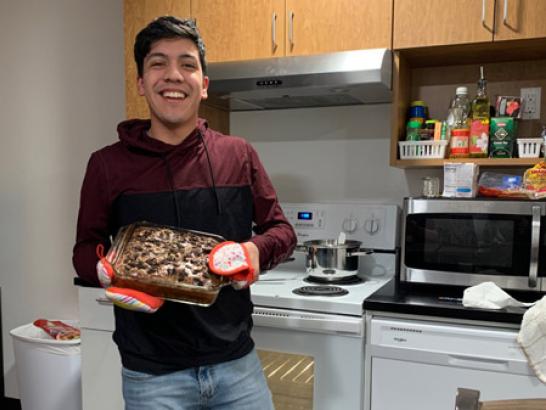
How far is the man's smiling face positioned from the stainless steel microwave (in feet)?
3.09

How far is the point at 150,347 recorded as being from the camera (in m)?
1.12

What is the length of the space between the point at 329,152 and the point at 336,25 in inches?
23.9

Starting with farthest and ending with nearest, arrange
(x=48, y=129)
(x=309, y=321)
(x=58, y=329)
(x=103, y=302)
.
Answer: (x=48, y=129) < (x=58, y=329) < (x=103, y=302) < (x=309, y=321)

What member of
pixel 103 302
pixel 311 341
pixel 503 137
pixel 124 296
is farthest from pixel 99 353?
pixel 503 137

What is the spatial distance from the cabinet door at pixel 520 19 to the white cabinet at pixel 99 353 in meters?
1.73

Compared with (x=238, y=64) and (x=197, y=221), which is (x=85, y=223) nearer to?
(x=197, y=221)

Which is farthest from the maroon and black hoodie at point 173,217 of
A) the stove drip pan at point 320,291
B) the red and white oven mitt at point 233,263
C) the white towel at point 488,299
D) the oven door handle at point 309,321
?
the white towel at point 488,299

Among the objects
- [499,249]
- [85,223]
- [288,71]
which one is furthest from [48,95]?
[499,249]

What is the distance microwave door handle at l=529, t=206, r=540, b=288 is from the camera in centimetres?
160

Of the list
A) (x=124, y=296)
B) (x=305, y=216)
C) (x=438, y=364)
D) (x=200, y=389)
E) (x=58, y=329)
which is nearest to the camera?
(x=124, y=296)

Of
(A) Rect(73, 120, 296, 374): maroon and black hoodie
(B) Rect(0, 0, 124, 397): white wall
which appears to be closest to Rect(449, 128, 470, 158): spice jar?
(A) Rect(73, 120, 296, 374): maroon and black hoodie

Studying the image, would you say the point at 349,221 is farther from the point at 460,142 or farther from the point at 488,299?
the point at 488,299

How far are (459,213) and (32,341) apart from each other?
1.93m

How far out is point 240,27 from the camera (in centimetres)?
202
